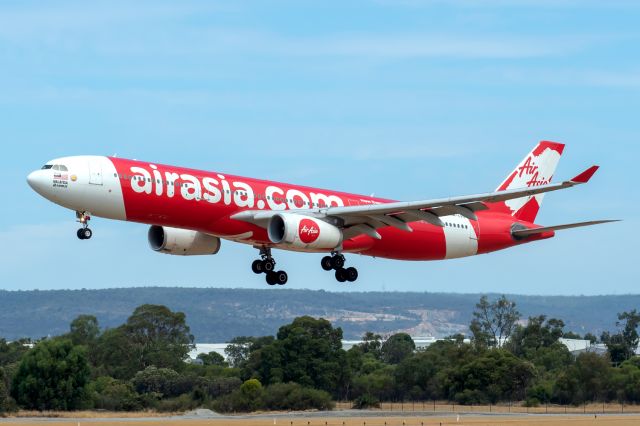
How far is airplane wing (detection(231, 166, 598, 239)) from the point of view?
52594 mm

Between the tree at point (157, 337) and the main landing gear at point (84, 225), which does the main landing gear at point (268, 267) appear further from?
the tree at point (157, 337)

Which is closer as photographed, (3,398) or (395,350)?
(3,398)

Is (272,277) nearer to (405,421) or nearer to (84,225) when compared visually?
(84,225)

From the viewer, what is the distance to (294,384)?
10256cm

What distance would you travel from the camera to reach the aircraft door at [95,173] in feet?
165

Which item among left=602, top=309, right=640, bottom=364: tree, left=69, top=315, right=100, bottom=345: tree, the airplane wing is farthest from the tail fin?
left=602, top=309, right=640, bottom=364: tree

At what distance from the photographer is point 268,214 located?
2115 inches

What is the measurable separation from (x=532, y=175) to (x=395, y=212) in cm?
1537

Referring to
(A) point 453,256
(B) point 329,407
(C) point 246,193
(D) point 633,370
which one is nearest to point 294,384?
(B) point 329,407

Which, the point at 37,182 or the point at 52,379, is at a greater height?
the point at 37,182

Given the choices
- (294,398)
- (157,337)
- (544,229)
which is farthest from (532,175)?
(157,337)

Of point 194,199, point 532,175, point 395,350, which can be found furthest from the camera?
point 395,350

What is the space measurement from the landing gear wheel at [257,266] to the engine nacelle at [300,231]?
4.40 m

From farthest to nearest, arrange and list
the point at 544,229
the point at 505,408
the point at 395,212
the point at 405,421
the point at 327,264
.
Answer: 1. the point at 505,408
2. the point at 405,421
3. the point at 544,229
4. the point at 327,264
5. the point at 395,212
